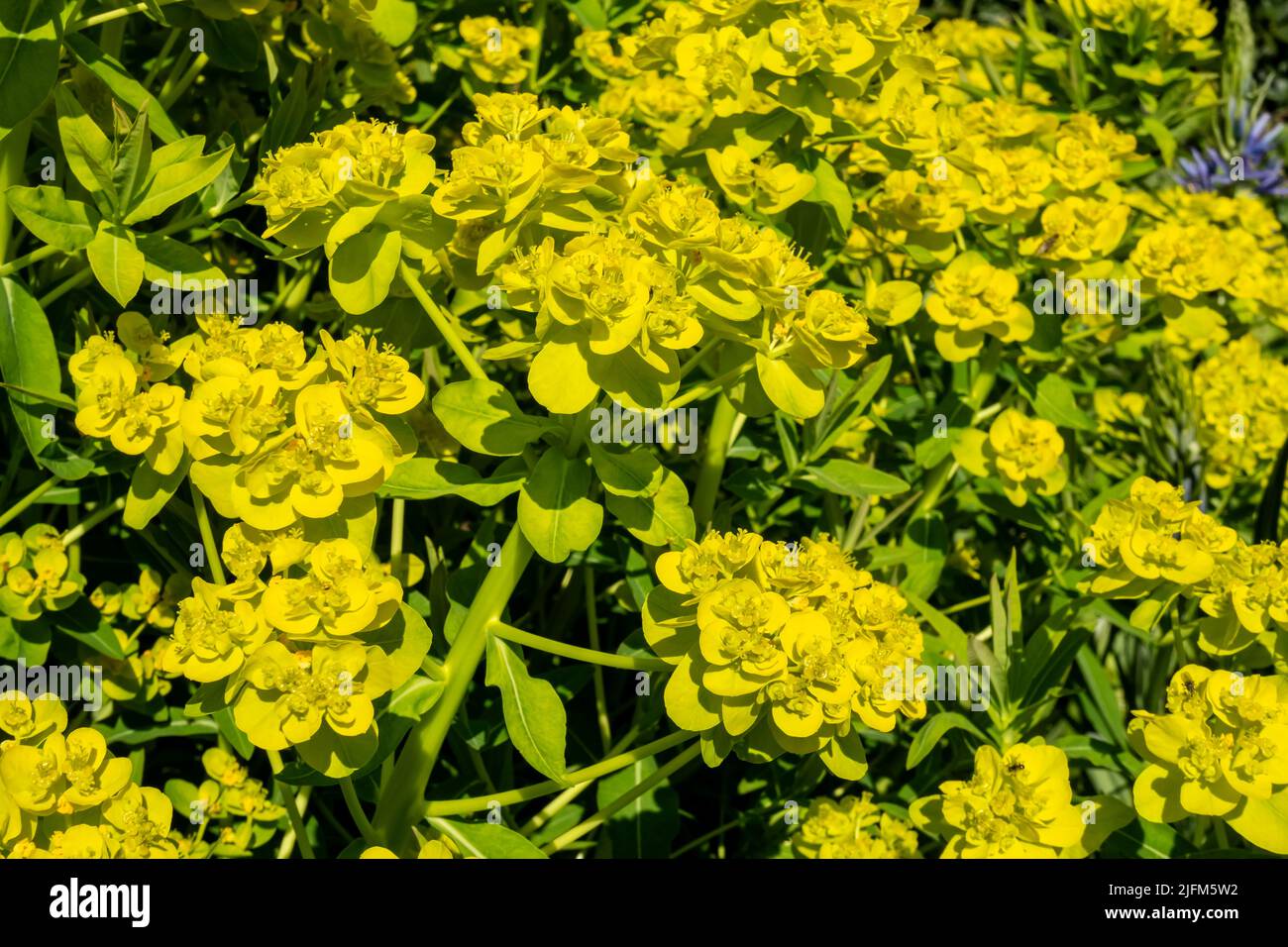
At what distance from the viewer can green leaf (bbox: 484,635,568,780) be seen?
1704mm

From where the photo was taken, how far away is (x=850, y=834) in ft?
7.37

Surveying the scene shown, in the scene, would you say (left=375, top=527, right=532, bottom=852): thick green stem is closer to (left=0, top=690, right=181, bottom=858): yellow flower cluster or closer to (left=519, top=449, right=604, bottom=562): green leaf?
(left=519, top=449, right=604, bottom=562): green leaf

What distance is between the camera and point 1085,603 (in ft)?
7.79

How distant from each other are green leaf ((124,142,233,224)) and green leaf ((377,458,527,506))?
560mm

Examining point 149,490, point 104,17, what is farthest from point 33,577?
point 104,17

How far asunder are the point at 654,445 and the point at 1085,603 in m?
0.88

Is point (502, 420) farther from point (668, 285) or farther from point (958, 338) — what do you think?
point (958, 338)

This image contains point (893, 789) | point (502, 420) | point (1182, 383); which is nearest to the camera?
point (502, 420)

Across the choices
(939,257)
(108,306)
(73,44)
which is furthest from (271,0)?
(939,257)

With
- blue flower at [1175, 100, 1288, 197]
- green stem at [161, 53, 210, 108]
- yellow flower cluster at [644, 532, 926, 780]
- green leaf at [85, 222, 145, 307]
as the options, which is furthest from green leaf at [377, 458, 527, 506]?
blue flower at [1175, 100, 1288, 197]

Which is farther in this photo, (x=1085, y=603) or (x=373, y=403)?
(x=1085, y=603)

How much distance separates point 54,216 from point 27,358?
9.2 inches

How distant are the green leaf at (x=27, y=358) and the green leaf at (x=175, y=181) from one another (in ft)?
0.86

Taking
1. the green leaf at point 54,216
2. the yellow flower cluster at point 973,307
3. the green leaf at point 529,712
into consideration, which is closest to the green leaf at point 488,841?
the green leaf at point 529,712
